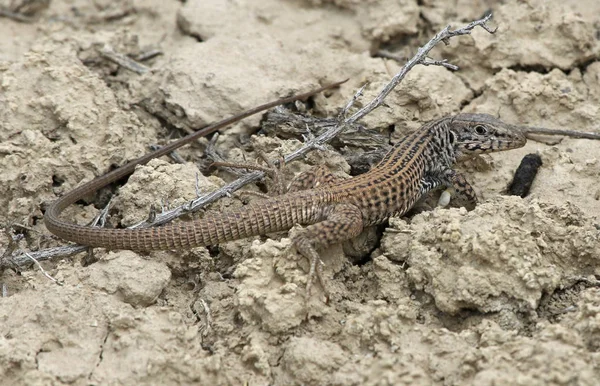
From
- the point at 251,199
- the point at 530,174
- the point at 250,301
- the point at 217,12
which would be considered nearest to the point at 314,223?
the point at 251,199

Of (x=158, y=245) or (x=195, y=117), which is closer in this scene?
(x=158, y=245)

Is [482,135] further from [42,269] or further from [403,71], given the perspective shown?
[42,269]

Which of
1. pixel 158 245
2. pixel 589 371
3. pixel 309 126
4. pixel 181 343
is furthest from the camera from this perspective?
pixel 309 126

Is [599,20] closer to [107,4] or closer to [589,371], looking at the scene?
[589,371]

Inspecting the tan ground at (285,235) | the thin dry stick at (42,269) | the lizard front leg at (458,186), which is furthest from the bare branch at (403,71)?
the thin dry stick at (42,269)

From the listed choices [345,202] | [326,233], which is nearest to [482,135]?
[345,202]

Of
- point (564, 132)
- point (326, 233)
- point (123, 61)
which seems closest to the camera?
point (326, 233)

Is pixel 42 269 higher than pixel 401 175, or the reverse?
pixel 401 175
